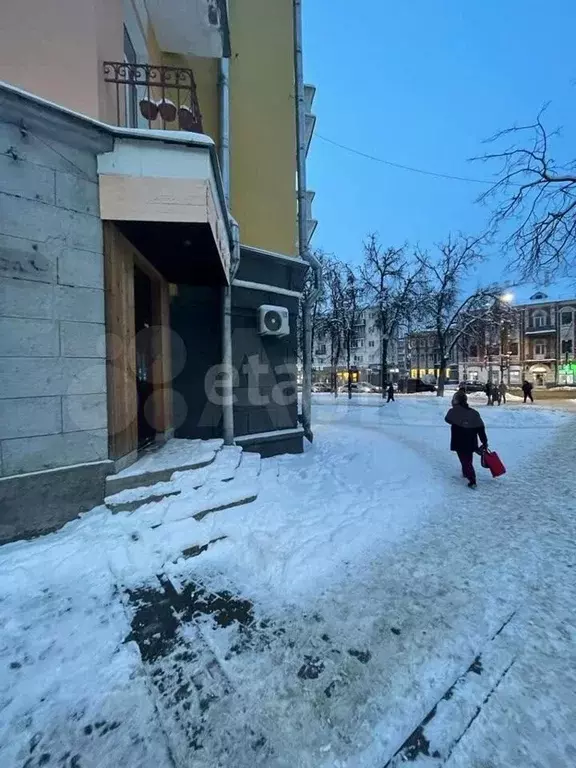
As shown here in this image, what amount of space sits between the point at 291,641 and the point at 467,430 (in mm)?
4674

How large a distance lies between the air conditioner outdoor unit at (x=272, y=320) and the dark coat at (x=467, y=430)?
3.36 metres

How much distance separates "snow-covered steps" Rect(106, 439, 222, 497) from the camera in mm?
3838

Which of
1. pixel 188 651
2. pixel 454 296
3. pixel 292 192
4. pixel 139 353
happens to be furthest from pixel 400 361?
pixel 188 651

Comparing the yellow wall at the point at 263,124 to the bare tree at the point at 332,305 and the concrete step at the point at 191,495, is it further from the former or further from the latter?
the bare tree at the point at 332,305

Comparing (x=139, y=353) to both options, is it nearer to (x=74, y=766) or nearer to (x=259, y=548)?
(x=259, y=548)

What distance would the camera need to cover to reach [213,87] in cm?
745

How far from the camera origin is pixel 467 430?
233 inches

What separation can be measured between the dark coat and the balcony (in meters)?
54.5

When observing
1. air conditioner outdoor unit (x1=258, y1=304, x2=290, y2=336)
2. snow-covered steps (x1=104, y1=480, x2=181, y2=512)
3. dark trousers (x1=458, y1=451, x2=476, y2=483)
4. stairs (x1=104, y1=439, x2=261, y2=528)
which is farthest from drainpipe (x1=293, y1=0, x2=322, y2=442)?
snow-covered steps (x1=104, y1=480, x2=181, y2=512)

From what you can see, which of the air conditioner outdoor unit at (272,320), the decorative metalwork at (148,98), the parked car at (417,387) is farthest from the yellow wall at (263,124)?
the parked car at (417,387)

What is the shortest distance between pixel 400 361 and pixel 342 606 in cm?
4547

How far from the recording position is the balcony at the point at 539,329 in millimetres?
49625

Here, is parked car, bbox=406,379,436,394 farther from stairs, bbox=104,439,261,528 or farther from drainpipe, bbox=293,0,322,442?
stairs, bbox=104,439,261,528

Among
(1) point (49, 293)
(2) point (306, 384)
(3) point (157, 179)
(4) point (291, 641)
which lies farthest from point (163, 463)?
(2) point (306, 384)
